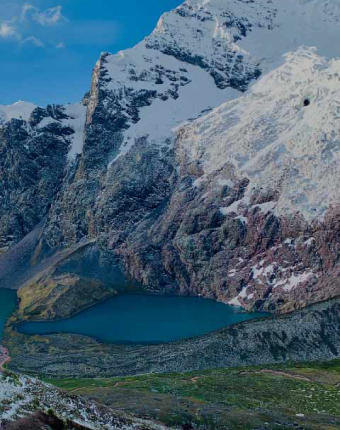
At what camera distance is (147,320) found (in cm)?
14150

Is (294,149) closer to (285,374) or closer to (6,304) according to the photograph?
(285,374)

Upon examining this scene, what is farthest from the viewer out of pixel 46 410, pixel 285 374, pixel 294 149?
pixel 294 149

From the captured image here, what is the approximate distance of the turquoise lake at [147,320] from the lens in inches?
4993

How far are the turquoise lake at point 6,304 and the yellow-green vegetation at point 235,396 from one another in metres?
69.8

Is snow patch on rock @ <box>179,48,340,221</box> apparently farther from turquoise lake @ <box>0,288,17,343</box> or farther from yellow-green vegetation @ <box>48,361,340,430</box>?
turquoise lake @ <box>0,288,17,343</box>

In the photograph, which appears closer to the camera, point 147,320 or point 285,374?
point 285,374

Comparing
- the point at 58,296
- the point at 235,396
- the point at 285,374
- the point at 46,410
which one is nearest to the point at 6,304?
the point at 58,296

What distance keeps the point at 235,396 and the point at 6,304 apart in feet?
402

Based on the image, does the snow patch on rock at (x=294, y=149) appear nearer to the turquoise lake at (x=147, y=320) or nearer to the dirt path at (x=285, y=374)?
the turquoise lake at (x=147, y=320)

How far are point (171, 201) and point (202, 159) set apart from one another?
20.4 meters

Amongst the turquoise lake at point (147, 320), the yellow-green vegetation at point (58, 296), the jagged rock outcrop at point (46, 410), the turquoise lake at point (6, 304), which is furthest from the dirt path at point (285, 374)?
the turquoise lake at point (6, 304)

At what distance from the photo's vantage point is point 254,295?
148m

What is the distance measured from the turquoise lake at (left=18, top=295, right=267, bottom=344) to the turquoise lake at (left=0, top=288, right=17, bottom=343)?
35.2 feet

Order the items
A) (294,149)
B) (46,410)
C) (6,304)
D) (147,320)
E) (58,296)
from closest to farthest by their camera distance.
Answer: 1. (46,410)
2. (147,320)
3. (58,296)
4. (6,304)
5. (294,149)
